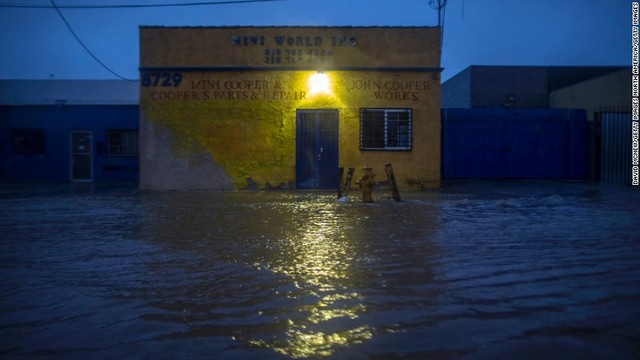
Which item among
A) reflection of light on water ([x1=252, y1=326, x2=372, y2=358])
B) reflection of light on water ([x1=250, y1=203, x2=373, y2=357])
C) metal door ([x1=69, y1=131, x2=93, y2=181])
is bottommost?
reflection of light on water ([x1=252, y1=326, x2=372, y2=358])

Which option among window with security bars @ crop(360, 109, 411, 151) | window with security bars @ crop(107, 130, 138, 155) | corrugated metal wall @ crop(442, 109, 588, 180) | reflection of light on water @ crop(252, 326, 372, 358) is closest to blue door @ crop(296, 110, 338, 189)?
window with security bars @ crop(360, 109, 411, 151)

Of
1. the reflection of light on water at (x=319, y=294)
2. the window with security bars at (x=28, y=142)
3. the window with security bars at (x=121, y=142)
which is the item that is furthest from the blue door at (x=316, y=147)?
the window with security bars at (x=28, y=142)

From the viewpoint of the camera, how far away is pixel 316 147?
1764 centimetres

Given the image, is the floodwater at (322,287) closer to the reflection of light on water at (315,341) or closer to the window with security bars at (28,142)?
the reflection of light on water at (315,341)

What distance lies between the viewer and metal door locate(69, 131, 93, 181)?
25203mm

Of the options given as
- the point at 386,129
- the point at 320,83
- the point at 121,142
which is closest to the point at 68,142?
the point at 121,142

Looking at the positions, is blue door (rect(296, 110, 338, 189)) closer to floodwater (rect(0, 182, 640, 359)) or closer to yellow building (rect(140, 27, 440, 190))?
yellow building (rect(140, 27, 440, 190))

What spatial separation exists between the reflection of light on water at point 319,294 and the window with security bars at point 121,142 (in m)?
18.6

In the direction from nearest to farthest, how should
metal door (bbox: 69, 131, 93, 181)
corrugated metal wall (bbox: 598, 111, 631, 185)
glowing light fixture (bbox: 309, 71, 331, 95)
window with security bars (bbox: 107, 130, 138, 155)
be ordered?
glowing light fixture (bbox: 309, 71, 331, 95), corrugated metal wall (bbox: 598, 111, 631, 185), window with security bars (bbox: 107, 130, 138, 155), metal door (bbox: 69, 131, 93, 181)

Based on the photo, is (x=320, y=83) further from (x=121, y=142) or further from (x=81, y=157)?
(x=81, y=157)

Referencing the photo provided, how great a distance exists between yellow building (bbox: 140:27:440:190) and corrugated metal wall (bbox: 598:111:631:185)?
7.07 m

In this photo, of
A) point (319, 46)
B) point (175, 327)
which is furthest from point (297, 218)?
point (319, 46)

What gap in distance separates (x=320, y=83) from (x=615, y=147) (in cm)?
1112

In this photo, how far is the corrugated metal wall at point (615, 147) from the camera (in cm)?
1922
